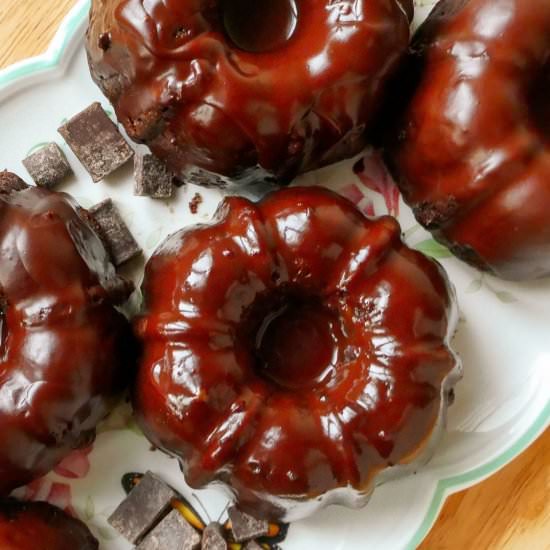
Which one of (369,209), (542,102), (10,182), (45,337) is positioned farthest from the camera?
(369,209)

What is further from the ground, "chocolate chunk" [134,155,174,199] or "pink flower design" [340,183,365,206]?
"chocolate chunk" [134,155,174,199]

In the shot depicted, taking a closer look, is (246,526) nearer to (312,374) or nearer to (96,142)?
(312,374)

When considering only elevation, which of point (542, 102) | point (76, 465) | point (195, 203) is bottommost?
point (76, 465)

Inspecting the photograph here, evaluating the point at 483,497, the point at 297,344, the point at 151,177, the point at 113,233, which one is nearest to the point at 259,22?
the point at 151,177

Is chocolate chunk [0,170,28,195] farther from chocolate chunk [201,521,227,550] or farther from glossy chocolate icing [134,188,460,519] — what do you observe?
chocolate chunk [201,521,227,550]

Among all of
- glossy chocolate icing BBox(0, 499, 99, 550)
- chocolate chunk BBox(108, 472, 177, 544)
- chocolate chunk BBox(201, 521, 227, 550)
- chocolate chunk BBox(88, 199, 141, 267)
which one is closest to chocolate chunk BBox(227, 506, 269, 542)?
chocolate chunk BBox(201, 521, 227, 550)

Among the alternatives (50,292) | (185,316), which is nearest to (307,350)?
(185,316)

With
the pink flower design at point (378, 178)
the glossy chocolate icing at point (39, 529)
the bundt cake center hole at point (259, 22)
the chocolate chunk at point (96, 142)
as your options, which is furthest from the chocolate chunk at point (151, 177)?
the glossy chocolate icing at point (39, 529)

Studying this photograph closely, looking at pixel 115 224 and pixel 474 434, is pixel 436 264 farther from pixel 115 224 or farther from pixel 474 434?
pixel 115 224
